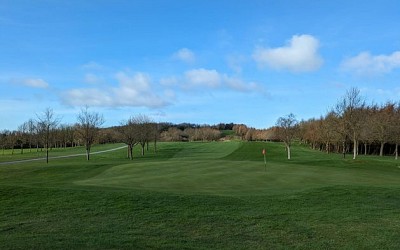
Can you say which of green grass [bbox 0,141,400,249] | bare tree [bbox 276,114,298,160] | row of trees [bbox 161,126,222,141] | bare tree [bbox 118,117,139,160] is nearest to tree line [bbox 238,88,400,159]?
bare tree [bbox 276,114,298,160]

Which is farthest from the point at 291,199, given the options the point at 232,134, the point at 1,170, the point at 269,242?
the point at 232,134

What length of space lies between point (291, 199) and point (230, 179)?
28.7 feet

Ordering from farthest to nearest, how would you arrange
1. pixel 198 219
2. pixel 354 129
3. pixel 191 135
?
1. pixel 191 135
2. pixel 354 129
3. pixel 198 219

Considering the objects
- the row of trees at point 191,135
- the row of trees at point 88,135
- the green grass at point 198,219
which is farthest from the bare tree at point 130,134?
the row of trees at point 191,135

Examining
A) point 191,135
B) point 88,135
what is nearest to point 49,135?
point 88,135

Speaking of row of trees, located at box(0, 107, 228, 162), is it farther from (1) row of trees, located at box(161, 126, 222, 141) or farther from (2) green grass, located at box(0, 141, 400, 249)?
(2) green grass, located at box(0, 141, 400, 249)

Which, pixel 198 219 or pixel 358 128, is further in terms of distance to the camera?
pixel 358 128

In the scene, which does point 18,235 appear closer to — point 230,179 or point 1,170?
point 230,179

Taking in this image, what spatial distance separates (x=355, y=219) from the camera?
11.8m

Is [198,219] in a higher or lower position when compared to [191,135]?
lower

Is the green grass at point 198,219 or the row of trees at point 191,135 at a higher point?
the row of trees at point 191,135

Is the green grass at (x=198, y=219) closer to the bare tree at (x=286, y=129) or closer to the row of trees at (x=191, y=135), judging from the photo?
the bare tree at (x=286, y=129)

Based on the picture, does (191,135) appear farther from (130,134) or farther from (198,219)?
(198,219)

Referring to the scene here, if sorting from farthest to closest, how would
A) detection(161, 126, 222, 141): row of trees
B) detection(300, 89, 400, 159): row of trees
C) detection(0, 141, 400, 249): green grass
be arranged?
detection(161, 126, 222, 141): row of trees
detection(300, 89, 400, 159): row of trees
detection(0, 141, 400, 249): green grass
